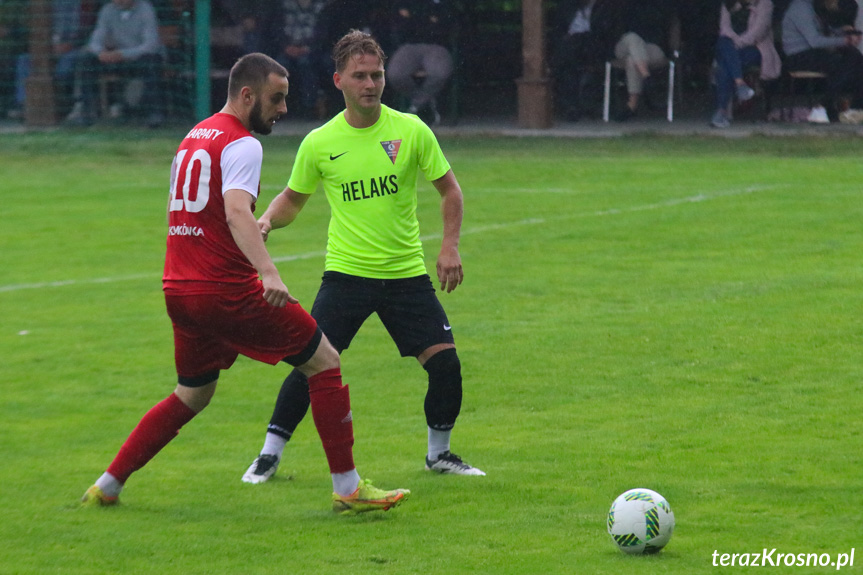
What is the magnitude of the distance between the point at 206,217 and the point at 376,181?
3.26ft

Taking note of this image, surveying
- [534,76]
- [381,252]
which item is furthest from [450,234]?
[534,76]

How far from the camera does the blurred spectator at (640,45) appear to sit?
21.2 meters

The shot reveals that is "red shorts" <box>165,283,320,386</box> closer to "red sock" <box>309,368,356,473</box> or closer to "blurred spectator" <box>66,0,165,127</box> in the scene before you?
"red sock" <box>309,368,356,473</box>

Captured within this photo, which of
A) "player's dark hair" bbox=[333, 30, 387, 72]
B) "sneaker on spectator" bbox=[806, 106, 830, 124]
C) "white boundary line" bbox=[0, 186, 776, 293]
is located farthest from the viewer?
"sneaker on spectator" bbox=[806, 106, 830, 124]

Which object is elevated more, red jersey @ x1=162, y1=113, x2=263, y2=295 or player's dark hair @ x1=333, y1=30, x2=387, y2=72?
player's dark hair @ x1=333, y1=30, x2=387, y2=72

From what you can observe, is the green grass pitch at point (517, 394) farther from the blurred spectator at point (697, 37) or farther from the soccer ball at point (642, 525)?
the blurred spectator at point (697, 37)

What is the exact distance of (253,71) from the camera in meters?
5.59

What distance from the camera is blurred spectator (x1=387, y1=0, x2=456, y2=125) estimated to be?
21484 mm

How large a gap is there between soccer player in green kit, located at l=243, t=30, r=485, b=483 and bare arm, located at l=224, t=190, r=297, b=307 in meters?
0.84

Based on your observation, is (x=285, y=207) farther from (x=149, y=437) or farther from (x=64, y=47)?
(x=64, y=47)

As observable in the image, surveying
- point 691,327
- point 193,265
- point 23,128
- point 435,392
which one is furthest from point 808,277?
point 23,128

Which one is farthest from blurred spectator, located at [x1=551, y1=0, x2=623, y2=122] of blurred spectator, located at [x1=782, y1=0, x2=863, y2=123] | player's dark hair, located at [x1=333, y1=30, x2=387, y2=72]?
player's dark hair, located at [x1=333, y1=30, x2=387, y2=72]

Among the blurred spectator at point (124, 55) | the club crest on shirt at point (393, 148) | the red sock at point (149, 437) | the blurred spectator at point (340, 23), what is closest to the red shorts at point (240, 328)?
the red sock at point (149, 437)

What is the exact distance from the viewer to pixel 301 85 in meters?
23.2
